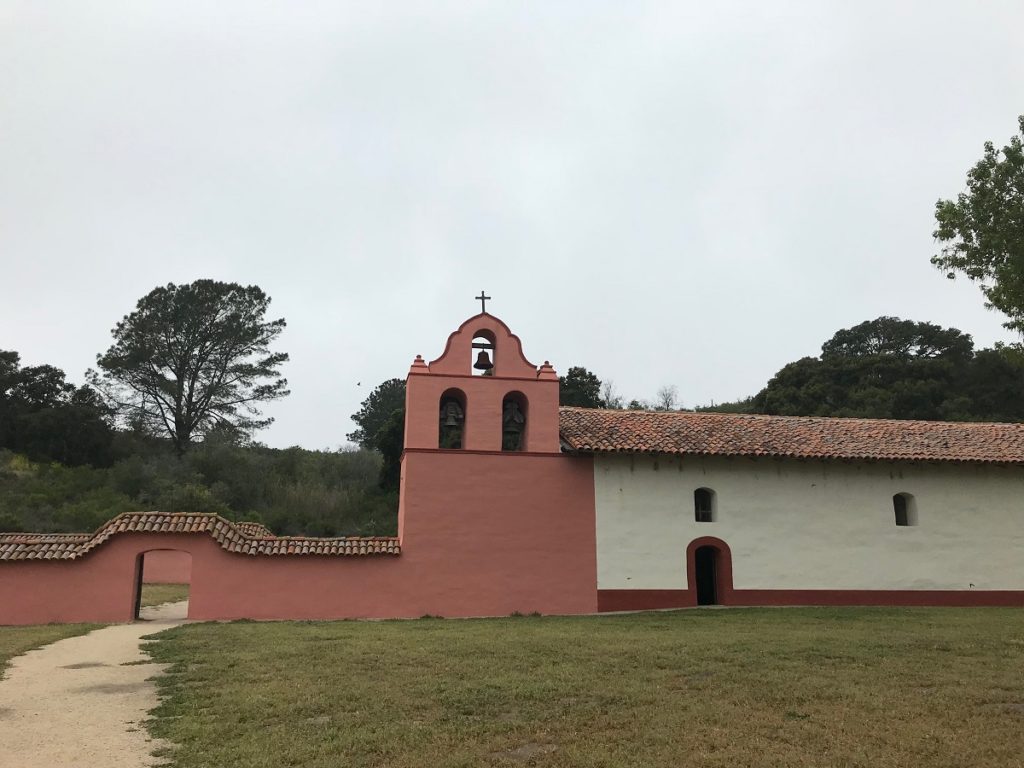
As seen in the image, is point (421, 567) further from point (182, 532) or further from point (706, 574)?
point (706, 574)

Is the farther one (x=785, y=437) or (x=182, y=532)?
(x=785, y=437)

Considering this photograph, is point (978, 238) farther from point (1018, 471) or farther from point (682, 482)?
point (1018, 471)

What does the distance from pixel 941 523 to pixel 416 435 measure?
12.4m

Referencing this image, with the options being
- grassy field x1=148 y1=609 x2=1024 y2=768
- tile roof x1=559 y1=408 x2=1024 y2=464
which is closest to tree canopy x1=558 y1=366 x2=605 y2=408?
tile roof x1=559 y1=408 x2=1024 y2=464

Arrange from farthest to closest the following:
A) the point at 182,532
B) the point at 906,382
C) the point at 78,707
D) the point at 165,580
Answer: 1. the point at 906,382
2. the point at 165,580
3. the point at 182,532
4. the point at 78,707

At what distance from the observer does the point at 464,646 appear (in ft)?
33.7

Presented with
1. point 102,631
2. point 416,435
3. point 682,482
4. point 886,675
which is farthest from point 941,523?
point 102,631

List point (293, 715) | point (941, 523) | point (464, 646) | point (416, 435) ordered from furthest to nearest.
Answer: point (941, 523) < point (416, 435) < point (464, 646) < point (293, 715)

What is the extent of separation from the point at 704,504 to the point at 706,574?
1.78 meters

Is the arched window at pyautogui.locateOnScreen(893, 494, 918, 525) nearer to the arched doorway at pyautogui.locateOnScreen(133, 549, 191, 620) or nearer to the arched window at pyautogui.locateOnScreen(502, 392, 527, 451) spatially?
the arched window at pyautogui.locateOnScreen(502, 392, 527, 451)

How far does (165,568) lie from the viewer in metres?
23.8

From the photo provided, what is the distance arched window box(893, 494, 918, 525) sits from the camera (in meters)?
17.6

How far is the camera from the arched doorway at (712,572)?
1648 cm

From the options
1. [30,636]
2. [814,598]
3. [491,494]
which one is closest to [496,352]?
[491,494]
